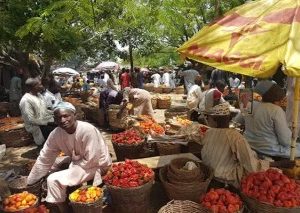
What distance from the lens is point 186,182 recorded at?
4613mm

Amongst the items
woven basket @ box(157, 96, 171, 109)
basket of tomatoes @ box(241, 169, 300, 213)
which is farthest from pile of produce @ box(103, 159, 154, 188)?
woven basket @ box(157, 96, 171, 109)

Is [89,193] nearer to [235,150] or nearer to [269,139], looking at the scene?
[235,150]

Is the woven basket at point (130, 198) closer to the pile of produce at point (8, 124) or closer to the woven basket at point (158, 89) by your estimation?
the pile of produce at point (8, 124)

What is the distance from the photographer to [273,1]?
12.4ft

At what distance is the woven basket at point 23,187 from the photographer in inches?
187

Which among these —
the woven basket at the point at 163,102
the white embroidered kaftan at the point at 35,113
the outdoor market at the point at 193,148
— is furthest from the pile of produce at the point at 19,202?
the woven basket at the point at 163,102

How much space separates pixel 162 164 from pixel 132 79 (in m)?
13.0

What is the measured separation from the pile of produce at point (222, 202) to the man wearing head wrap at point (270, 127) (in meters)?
1.53

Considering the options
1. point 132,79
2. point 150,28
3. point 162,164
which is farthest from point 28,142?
point 150,28

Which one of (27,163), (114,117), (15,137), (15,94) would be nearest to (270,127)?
(27,163)

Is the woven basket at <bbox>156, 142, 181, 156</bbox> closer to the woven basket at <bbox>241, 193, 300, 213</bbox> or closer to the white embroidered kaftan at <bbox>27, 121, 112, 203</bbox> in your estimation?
the white embroidered kaftan at <bbox>27, 121, 112, 203</bbox>

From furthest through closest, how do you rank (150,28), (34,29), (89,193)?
(150,28) → (34,29) → (89,193)

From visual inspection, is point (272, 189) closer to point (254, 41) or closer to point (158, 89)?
point (254, 41)

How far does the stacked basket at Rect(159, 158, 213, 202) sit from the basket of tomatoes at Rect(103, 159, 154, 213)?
0.27 m
